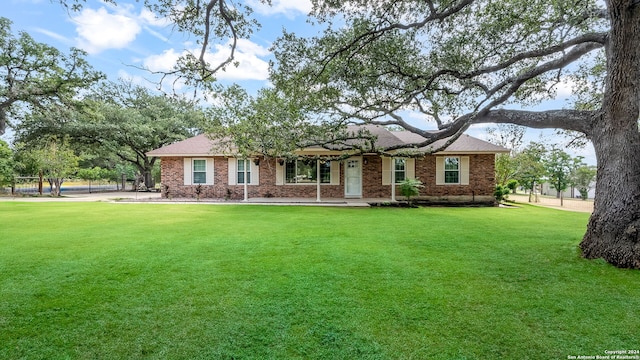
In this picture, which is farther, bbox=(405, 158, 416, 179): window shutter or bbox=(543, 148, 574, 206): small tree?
bbox=(543, 148, 574, 206): small tree

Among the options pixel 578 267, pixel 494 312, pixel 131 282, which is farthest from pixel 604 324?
pixel 131 282

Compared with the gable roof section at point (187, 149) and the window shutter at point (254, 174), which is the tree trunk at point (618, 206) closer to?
the window shutter at point (254, 174)

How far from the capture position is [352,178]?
625 inches

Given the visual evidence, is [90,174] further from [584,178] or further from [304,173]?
[584,178]

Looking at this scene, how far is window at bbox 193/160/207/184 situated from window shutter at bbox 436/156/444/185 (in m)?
12.1

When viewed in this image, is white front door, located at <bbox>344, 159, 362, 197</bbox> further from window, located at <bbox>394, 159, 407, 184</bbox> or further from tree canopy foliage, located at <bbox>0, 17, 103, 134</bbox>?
tree canopy foliage, located at <bbox>0, 17, 103, 134</bbox>

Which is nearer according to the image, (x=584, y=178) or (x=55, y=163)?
(x=55, y=163)

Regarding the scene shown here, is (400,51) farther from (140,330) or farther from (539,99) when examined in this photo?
A: (140,330)

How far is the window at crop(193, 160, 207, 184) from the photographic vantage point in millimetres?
16547

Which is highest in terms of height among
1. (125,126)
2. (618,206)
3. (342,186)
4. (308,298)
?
(125,126)

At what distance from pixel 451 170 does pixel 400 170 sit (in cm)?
253

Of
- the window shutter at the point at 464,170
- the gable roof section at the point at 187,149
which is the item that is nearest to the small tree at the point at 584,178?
the window shutter at the point at 464,170

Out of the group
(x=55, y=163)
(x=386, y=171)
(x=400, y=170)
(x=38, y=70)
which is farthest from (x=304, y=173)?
(x=55, y=163)

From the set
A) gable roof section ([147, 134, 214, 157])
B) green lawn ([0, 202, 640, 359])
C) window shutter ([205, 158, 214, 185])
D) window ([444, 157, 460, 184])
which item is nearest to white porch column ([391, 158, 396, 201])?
window ([444, 157, 460, 184])
